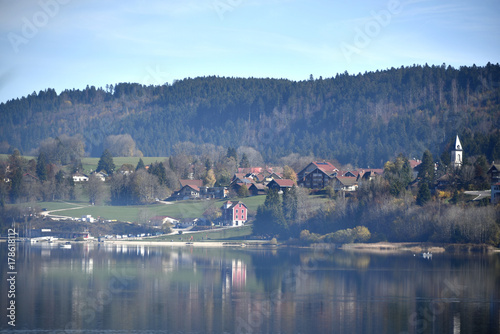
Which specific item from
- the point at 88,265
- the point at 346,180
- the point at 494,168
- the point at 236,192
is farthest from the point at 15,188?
the point at 494,168

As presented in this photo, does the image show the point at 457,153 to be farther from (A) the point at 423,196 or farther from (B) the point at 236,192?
(B) the point at 236,192

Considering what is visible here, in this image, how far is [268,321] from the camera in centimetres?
3506

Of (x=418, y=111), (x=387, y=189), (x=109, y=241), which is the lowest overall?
(x=109, y=241)

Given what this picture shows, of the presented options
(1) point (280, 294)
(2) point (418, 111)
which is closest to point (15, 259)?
(1) point (280, 294)

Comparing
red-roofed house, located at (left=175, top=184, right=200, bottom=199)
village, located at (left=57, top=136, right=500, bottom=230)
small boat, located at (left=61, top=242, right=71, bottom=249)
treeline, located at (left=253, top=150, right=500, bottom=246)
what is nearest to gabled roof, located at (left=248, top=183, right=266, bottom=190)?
village, located at (left=57, top=136, right=500, bottom=230)

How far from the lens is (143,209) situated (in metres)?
94.1

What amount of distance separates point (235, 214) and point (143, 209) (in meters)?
14.6

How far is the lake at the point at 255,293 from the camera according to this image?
34250 mm

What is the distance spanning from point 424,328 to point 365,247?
39.1 meters

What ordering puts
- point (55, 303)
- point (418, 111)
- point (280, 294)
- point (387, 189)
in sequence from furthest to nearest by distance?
point (418, 111) < point (387, 189) < point (280, 294) < point (55, 303)

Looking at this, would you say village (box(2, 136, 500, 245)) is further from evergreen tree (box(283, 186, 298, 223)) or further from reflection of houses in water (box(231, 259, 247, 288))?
reflection of houses in water (box(231, 259, 247, 288))

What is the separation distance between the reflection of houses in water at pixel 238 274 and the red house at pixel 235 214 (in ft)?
90.8

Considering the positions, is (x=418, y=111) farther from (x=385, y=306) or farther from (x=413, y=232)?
(x=385, y=306)

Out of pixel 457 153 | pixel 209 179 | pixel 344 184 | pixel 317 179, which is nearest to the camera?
pixel 344 184
